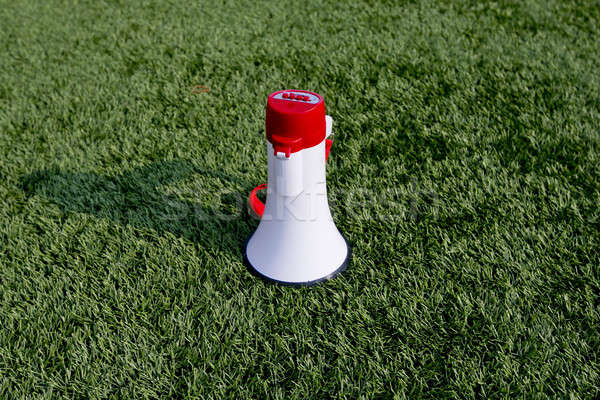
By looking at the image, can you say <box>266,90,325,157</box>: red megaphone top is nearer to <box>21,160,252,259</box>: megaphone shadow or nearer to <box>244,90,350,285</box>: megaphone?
<box>244,90,350,285</box>: megaphone

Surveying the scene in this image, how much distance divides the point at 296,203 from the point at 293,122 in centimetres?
33

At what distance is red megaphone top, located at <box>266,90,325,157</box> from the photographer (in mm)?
1442

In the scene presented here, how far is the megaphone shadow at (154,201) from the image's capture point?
6.88 ft

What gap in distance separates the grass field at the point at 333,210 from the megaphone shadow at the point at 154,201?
1cm

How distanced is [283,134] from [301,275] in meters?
0.59

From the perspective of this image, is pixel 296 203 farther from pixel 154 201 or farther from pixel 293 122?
pixel 154 201

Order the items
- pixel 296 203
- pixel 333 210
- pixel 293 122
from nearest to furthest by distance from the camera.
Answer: pixel 293 122 < pixel 296 203 < pixel 333 210

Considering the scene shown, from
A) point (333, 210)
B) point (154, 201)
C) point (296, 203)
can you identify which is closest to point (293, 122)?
point (296, 203)

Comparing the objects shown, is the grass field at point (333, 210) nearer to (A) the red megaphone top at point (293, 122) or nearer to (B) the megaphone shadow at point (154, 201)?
(B) the megaphone shadow at point (154, 201)

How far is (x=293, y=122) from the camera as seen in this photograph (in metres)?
1.44

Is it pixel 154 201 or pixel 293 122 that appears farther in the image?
pixel 154 201

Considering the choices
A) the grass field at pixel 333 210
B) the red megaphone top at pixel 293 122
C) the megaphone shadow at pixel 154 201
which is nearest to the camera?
the red megaphone top at pixel 293 122

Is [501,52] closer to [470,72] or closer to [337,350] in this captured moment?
[470,72]

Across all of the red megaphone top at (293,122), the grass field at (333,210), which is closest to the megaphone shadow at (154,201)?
the grass field at (333,210)
